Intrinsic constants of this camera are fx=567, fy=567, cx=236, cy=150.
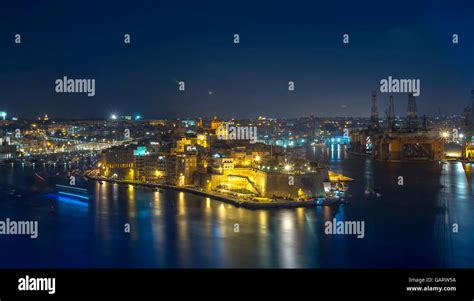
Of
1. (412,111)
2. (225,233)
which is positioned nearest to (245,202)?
(225,233)

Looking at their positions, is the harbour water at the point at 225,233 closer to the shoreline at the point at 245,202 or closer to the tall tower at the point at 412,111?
the shoreline at the point at 245,202

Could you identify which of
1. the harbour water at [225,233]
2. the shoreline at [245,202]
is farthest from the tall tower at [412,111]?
the shoreline at [245,202]

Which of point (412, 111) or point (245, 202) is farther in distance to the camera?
point (412, 111)

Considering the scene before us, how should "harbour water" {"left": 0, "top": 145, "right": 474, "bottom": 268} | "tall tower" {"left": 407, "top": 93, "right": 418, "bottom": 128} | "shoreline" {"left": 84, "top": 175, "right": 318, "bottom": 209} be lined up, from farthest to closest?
"tall tower" {"left": 407, "top": 93, "right": 418, "bottom": 128}, "shoreline" {"left": 84, "top": 175, "right": 318, "bottom": 209}, "harbour water" {"left": 0, "top": 145, "right": 474, "bottom": 268}

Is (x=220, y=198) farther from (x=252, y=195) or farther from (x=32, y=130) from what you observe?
(x=32, y=130)

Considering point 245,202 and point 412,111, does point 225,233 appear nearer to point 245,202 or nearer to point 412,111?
point 245,202

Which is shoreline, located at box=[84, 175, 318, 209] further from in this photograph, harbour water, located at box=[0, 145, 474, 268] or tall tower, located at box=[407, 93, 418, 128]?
tall tower, located at box=[407, 93, 418, 128]

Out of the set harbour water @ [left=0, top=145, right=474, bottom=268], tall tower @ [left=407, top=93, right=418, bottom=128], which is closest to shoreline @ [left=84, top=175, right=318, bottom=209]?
harbour water @ [left=0, top=145, right=474, bottom=268]

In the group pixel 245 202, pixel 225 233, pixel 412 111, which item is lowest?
pixel 225 233

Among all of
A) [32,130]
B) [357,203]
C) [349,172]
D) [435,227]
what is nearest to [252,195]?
[357,203]
